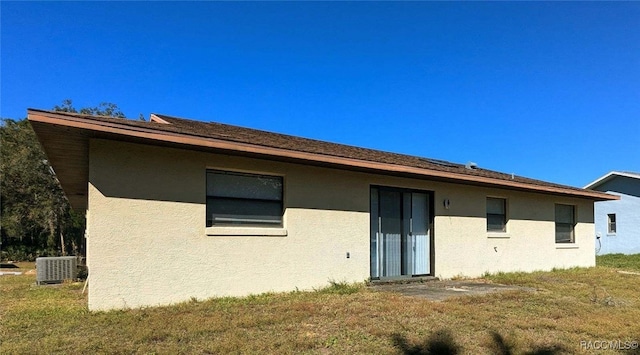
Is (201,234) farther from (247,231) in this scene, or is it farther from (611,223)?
(611,223)

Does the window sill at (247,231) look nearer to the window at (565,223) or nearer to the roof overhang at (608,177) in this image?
the window at (565,223)

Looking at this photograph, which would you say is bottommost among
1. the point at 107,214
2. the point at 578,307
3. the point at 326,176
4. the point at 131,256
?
the point at 578,307

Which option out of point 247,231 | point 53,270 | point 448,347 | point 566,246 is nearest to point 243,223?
point 247,231

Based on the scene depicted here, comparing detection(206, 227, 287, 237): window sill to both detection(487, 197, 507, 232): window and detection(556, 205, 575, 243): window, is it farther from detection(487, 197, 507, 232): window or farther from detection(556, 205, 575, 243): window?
detection(556, 205, 575, 243): window

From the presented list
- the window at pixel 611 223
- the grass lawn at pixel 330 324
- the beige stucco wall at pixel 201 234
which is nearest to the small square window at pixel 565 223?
the beige stucco wall at pixel 201 234

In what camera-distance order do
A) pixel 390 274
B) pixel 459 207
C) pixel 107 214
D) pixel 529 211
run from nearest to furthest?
pixel 107 214 → pixel 390 274 → pixel 459 207 → pixel 529 211

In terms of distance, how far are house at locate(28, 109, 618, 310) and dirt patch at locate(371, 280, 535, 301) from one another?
560 mm

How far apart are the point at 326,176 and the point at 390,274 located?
3103 mm

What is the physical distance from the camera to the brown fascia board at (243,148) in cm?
623

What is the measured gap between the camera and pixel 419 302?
297 inches

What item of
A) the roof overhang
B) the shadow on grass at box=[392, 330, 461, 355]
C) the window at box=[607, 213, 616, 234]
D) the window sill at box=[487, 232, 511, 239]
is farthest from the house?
the window at box=[607, 213, 616, 234]

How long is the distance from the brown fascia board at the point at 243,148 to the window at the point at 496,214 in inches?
30.7

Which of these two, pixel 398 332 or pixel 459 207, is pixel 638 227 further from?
pixel 398 332

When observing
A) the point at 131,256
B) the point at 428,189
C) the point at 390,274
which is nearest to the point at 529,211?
the point at 428,189
